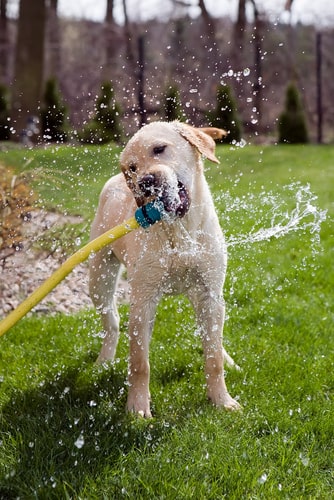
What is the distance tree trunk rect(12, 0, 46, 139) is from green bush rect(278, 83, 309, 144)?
18.3 feet

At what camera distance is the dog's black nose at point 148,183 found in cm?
261

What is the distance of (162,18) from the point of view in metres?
18.3

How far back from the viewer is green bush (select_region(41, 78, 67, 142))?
13742 mm

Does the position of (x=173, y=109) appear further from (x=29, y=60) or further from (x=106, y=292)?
(x=29, y=60)

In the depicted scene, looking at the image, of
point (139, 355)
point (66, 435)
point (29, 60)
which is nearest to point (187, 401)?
point (139, 355)

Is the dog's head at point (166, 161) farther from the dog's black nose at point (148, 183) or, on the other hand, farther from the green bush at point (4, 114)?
the green bush at point (4, 114)

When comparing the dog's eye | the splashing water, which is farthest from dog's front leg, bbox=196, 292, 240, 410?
the splashing water

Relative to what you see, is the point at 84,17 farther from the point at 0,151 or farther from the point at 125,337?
the point at 125,337

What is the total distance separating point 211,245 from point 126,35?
1677cm

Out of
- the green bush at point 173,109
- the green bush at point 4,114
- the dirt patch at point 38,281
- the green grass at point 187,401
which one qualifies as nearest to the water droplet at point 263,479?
the green grass at point 187,401

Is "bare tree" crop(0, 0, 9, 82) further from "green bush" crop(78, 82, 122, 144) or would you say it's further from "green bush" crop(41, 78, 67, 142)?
"green bush" crop(78, 82, 122, 144)

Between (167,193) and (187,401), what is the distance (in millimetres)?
1121

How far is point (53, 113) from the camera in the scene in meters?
14.2

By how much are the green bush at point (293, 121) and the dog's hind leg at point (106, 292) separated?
11.7 meters
